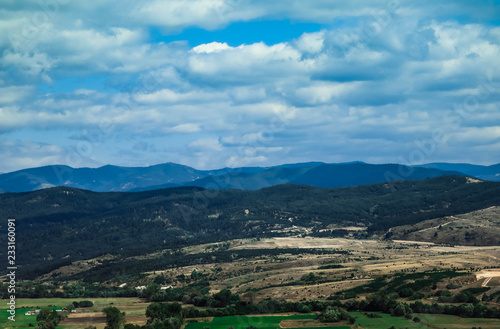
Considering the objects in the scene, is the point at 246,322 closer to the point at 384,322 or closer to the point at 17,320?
the point at 384,322

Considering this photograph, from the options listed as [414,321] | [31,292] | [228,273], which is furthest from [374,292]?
[31,292]

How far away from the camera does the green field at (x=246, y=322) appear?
307 ft

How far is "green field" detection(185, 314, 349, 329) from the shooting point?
307 feet

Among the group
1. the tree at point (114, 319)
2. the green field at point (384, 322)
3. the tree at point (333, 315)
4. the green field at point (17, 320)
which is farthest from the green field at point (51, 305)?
the green field at point (384, 322)

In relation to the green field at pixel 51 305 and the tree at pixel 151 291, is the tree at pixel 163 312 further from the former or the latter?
the tree at pixel 151 291

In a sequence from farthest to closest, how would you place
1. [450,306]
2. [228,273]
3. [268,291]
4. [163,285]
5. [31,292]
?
1. [228,273]
2. [163,285]
3. [31,292]
4. [268,291]
5. [450,306]

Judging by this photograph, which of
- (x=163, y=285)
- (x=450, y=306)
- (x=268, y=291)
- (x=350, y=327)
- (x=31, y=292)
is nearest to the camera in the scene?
(x=350, y=327)

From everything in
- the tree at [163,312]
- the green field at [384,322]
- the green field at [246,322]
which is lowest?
the green field at [384,322]

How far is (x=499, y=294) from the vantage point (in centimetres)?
10550

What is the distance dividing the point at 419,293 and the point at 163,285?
252 ft

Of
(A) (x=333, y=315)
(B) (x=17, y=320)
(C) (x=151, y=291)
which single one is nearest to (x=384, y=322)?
(A) (x=333, y=315)

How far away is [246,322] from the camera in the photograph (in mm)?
97562

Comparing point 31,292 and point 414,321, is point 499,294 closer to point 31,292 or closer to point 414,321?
point 414,321

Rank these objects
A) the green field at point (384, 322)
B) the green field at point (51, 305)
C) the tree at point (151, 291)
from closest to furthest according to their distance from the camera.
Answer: the green field at point (384, 322), the green field at point (51, 305), the tree at point (151, 291)
